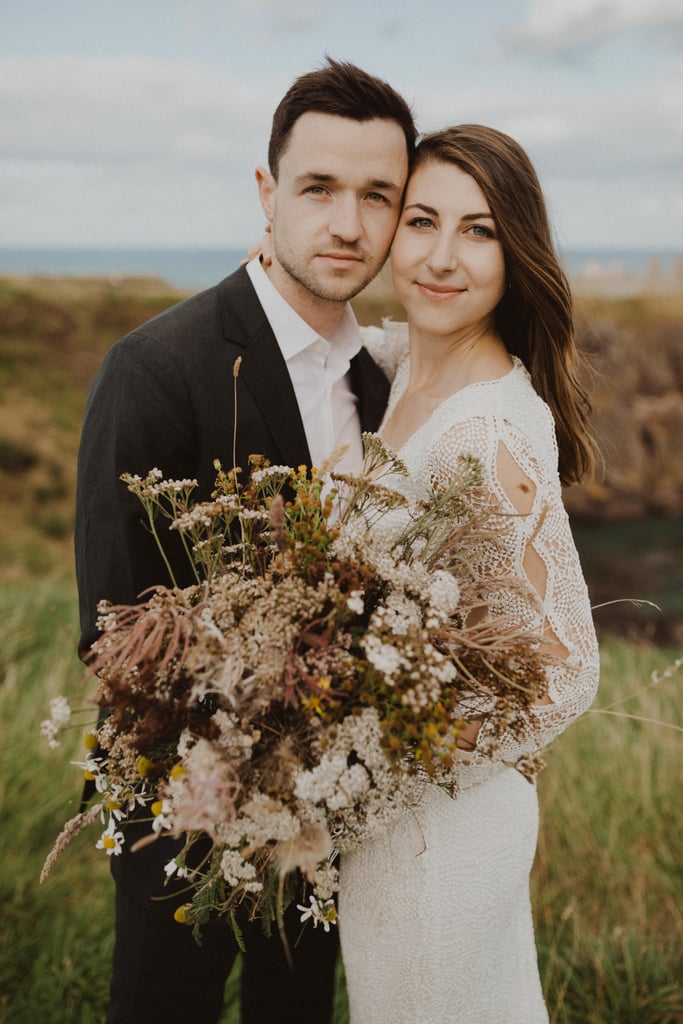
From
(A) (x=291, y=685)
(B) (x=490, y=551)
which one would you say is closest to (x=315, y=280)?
(B) (x=490, y=551)

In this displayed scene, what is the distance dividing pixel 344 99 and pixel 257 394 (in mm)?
1139

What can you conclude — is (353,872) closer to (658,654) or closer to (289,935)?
(289,935)

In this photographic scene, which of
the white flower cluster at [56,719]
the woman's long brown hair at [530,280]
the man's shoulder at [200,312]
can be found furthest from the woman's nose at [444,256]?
the white flower cluster at [56,719]

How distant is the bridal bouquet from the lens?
1.42 meters

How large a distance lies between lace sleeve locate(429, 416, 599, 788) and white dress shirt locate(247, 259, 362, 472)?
28.5 inches

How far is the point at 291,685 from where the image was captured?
1.43 metres

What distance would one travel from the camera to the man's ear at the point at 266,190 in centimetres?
315

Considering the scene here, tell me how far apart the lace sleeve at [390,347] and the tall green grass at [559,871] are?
5.67 feet

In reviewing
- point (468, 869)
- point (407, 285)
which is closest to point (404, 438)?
point (407, 285)

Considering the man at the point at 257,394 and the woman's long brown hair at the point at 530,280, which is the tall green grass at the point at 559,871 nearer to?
the man at the point at 257,394

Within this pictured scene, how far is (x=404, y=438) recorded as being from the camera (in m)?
2.83

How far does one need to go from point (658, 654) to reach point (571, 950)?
4.01 meters

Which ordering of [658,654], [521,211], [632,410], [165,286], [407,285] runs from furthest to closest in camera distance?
[632,410]
[165,286]
[658,654]
[407,285]
[521,211]

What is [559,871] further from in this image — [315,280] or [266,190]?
[266,190]
